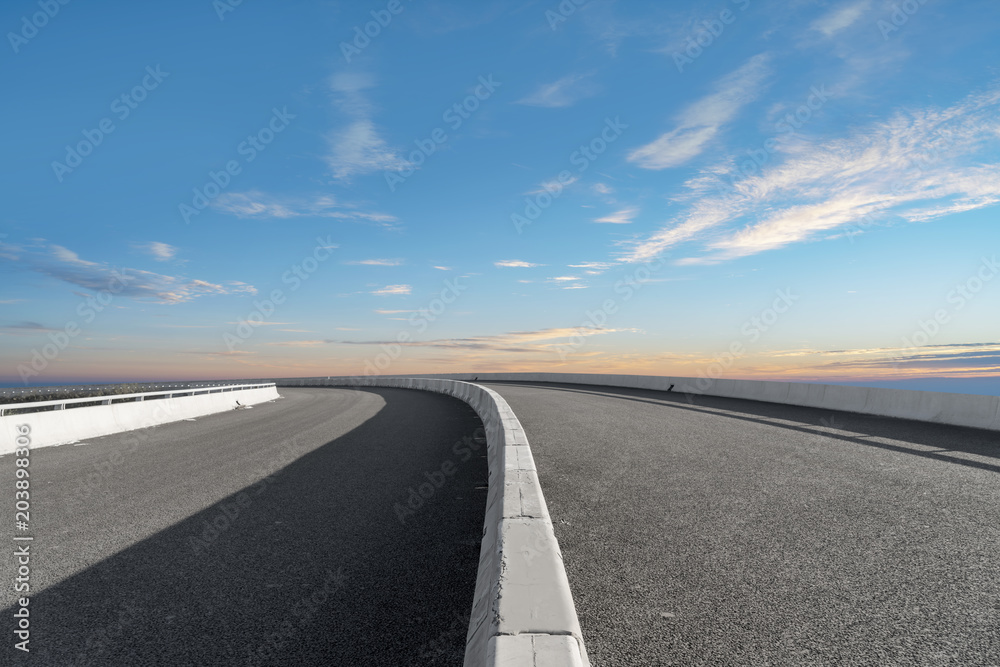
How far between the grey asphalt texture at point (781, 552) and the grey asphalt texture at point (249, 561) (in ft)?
3.56

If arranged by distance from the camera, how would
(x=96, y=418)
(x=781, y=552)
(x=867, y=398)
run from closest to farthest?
1. (x=781, y=552)
2. (x=96, y=418)
3. (x=867, y=398)

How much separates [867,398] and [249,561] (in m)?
17.3

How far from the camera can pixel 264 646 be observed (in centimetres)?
344

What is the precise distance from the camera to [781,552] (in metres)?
4.68

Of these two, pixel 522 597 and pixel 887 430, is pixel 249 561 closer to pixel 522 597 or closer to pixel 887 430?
pixel 522 597

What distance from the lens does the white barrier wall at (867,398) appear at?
1341 cm

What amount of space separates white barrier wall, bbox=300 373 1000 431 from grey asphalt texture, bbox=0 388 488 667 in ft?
38.1

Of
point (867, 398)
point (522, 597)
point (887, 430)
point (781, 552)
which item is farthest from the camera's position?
point (867, 398)

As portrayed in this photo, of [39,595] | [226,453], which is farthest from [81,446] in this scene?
[39,595]

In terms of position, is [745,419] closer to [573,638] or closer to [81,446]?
[573,638]

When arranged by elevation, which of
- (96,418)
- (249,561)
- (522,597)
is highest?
(522,597)

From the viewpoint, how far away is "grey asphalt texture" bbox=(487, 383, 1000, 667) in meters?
3.27

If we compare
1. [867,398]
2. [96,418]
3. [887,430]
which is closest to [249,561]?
[96,418]

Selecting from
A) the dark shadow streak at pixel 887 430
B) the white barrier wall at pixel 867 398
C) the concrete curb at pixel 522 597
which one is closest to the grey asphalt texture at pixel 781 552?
the dark shadow streak at pixel 887 430
